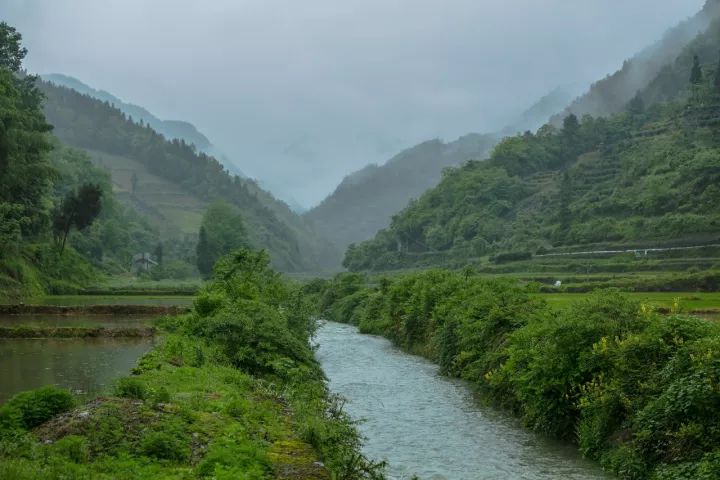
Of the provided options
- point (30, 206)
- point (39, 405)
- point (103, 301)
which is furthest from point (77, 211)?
point (39, 405)

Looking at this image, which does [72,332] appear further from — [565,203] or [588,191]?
[588,191]

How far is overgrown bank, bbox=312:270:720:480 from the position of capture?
12.2m

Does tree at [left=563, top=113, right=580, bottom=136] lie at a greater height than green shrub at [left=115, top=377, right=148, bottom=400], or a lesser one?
greater

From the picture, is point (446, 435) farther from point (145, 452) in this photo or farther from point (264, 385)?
point (145, 452)

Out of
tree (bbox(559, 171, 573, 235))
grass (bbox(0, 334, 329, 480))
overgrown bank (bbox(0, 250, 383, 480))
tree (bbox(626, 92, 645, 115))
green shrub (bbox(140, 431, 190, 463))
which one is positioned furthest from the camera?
tree (bbox(626, 92, 645, 115))

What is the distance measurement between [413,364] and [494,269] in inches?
2304

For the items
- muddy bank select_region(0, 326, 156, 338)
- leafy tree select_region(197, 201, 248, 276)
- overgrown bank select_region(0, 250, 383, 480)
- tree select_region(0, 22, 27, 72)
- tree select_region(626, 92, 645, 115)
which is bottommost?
muddy bank select_region(0, 326, 156, 338)

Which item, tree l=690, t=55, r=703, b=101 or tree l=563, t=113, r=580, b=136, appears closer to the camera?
tree l=690, t=55, r=703, b=101

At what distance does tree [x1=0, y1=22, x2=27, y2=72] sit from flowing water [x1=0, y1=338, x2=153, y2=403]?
6126cm

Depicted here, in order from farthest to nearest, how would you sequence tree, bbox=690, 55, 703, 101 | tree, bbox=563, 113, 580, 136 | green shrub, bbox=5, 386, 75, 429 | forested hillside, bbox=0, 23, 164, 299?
tree, bbox=563, 113, 580, 136 → tree, bbox=690, 55, 703, 101 → forested hillside, bbox=0, 23, 164, 299 → green shrub, bbox=5, 386, 75, 429

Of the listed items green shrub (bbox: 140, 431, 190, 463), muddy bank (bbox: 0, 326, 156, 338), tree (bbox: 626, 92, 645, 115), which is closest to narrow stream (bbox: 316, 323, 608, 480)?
green shrub (bbox: 140, 431, 190, 463)

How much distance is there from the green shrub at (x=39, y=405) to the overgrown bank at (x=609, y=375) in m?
10.5

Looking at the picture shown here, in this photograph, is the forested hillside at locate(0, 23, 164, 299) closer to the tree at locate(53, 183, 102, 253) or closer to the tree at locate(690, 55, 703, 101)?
the tree at locate(53, 183, 102, 253)

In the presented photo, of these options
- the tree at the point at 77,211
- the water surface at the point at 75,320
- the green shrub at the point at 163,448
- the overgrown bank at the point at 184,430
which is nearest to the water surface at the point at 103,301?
the water surface at the point at 75,320
